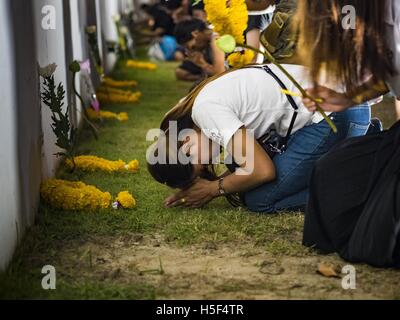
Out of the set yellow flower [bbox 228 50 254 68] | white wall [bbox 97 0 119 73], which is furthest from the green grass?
white wall [bbox 97 0 119 73]

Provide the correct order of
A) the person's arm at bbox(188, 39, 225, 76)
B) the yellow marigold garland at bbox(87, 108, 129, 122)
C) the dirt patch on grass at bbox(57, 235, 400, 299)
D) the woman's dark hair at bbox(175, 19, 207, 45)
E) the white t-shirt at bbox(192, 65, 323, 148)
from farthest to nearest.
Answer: the woman's dark hair at bbox(175, 19, 207, 45), the person's arm at bbox(188, 39, 225, 76), the yellow marigold garland at bbox(87, 108, 129, 122), the white t-shirt at bbox(192, 65, 323, 148), the dirt patch on grass at bbox(57, 235, 400, 299)

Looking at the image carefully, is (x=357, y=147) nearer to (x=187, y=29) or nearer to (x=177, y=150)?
(x=177, y=150)

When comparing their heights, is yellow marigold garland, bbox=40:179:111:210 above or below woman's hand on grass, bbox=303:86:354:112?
below

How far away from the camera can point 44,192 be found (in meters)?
4.38

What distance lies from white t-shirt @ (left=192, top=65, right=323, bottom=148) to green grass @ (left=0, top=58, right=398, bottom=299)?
407 millimetres

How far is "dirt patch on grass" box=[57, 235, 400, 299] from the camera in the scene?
3.13m

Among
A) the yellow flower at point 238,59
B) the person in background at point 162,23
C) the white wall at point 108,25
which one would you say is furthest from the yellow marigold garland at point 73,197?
the person in background at point 162,23

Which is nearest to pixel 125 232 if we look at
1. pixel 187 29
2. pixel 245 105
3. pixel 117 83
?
pixel 245 105

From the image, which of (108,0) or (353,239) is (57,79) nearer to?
(353,239)

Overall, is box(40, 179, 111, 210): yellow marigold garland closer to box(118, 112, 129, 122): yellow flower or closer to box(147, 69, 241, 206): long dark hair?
box(147, 69, 241, 206): long dark hair

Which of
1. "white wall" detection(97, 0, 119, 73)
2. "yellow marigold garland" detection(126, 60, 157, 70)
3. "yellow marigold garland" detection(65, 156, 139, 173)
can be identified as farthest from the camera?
"yellow marigold garland" detection(126, 60, 157, 70)

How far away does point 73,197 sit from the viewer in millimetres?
4293

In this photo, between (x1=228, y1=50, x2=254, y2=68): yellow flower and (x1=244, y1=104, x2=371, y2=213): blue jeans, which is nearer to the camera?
(x1=244, y1=104, x2=371, y2=213): blue jeans

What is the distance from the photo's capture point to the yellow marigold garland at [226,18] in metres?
3.72
